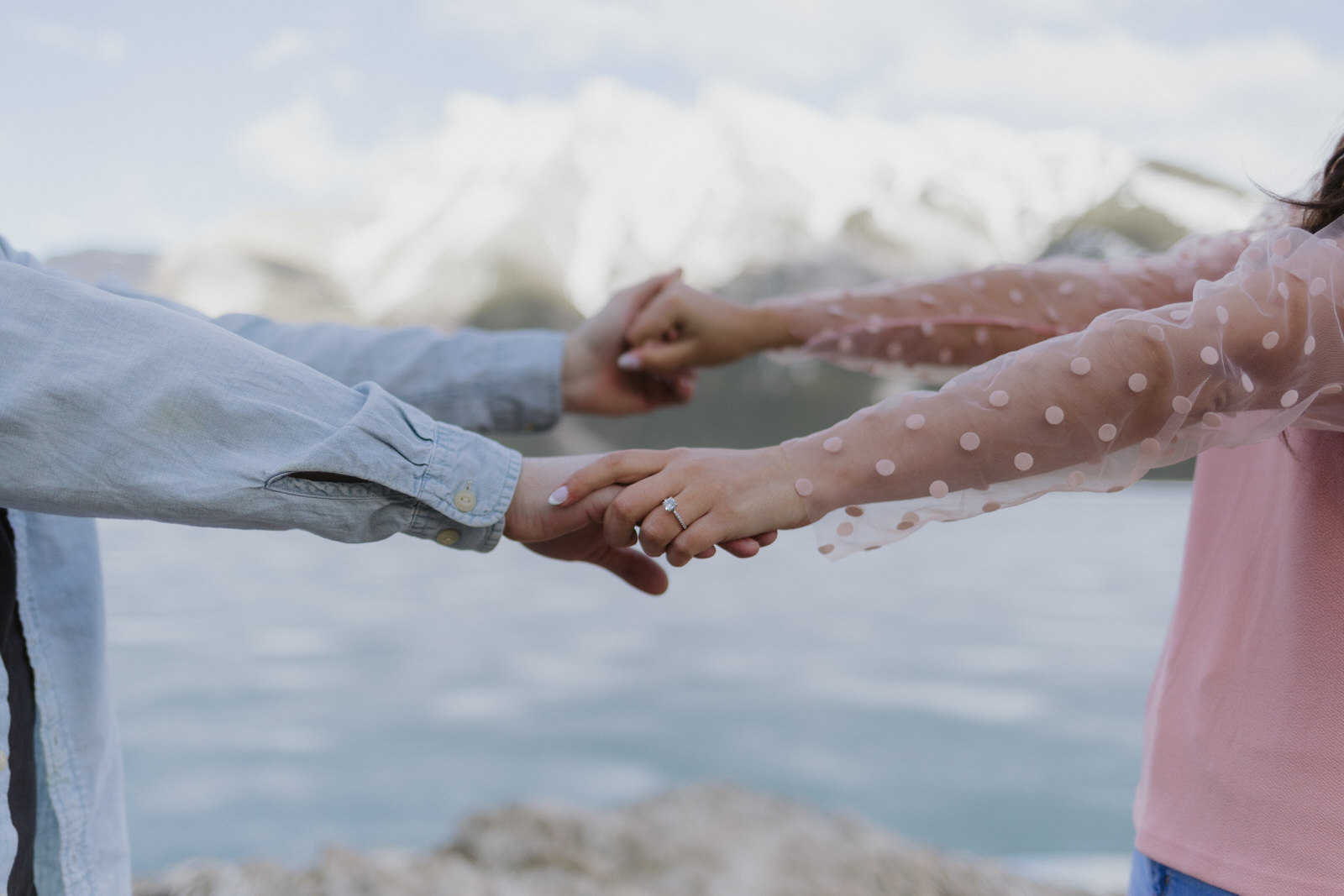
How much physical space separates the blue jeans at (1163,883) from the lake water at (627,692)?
161 centimetres

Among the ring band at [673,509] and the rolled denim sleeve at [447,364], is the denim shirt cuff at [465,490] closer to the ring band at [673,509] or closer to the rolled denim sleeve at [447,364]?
the ring band at [673,509]

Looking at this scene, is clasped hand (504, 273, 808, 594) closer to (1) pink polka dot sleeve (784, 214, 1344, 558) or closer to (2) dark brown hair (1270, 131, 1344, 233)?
(1) pink polka dot sleeve (784, 214, 1344, 558)

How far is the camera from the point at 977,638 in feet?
24.8

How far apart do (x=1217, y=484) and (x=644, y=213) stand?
34.2m

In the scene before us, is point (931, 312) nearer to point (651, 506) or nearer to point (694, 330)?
point (694, 330)

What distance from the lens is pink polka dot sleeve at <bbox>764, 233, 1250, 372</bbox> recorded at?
3.27 feet

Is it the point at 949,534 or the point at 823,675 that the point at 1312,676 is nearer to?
the point at 823,675

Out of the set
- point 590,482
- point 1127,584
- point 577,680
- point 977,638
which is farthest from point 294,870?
point 1127,584

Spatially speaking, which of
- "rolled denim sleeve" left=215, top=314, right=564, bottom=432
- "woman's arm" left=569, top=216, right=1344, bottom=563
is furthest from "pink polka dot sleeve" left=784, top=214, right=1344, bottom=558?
"rolled denim sleeve" left=215, top=314, right=564, bottom=432

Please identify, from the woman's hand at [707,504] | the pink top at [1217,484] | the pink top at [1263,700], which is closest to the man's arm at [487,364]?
the woman's hand at [707,504]

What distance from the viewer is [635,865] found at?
2.03 m

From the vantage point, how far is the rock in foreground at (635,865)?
65.7 inches

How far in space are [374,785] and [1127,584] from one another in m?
9.39

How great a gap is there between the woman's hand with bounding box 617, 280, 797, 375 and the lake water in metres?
1.30
